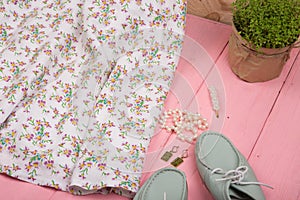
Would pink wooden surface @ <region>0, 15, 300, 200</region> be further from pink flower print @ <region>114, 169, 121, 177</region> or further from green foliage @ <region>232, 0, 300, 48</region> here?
green foliage @ <region>232, 0, 300, 48</region>

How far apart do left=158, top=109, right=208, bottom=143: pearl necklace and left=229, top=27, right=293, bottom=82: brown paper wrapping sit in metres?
0.22

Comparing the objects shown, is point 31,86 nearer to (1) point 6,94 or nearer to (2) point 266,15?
(1) point 6,94

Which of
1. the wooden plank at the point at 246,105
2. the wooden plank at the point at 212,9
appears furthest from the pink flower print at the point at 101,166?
the wooden plank at the point at 212,9

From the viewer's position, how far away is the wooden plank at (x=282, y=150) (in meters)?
1.05

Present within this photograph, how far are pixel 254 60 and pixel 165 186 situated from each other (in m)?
0.48

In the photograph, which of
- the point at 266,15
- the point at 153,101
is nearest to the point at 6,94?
the point at 153,101

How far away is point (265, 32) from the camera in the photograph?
3.66 feet

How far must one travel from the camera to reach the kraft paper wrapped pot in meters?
1.14

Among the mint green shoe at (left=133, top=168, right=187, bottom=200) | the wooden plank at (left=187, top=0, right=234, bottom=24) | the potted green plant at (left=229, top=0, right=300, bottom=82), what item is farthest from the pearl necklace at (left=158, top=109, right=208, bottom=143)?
the wooden plank at (left=187, top=0, right=234, bottom=24)

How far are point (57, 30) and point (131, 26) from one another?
257 mm

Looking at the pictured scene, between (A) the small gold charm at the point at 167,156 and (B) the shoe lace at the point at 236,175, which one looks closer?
(B) the shoe lace at the point at 236,175

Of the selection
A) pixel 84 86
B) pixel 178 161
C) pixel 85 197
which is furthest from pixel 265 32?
pixel 85 197

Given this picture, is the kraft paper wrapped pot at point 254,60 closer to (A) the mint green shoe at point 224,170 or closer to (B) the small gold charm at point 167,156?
(A) the mint green shoe at point 224,170

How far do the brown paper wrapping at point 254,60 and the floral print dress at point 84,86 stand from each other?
0.20 metres
